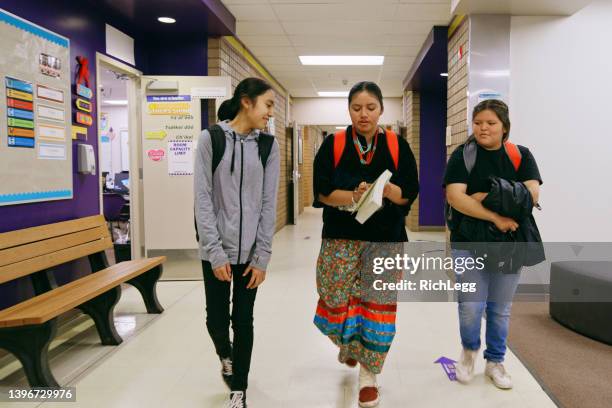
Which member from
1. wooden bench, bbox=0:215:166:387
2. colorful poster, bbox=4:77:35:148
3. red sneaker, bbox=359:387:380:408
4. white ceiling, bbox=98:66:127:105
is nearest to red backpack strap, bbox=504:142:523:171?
red sneaker, bbox=359:387:380:408

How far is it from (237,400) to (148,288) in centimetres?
191

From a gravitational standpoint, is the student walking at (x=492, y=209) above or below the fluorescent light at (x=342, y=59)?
below

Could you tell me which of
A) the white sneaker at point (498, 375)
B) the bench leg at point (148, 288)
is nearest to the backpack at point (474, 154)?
the white sneaker at point (498, 375)

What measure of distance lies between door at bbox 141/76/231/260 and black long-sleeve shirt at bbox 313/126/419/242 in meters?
2.95

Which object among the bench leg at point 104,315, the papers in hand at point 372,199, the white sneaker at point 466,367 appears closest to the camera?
the papers in hand at point 372,199

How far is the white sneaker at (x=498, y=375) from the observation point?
2.39 metres

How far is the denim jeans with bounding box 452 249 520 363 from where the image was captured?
A: 232 cm

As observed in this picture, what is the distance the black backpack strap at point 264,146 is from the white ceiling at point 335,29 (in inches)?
115

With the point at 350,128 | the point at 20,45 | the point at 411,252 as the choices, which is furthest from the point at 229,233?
the point at 411,252

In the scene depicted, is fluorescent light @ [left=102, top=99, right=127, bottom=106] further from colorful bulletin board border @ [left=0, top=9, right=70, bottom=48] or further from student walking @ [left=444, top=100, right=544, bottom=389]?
student walking @ [left=444, top=100, right=544, bottom=389]

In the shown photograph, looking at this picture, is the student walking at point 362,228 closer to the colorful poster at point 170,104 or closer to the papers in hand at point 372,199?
the papers in hand at point 372,199

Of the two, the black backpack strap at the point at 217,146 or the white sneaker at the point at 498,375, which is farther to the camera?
the white sneaker at the point at 498,375

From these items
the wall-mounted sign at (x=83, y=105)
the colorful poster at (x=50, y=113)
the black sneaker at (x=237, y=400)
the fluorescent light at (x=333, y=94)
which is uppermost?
the fluorescent light at (x=333, y=94)

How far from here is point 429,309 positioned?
152 inches
